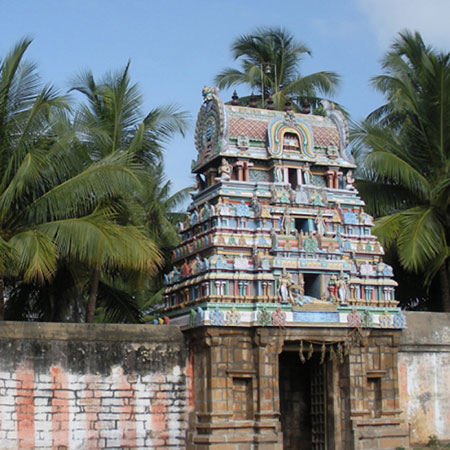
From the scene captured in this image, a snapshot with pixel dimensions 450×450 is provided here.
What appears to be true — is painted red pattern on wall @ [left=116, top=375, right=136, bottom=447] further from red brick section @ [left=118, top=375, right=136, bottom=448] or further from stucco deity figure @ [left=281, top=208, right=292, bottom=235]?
stucco deity figure @ [left=281, top=208, right=292, bottom=235]

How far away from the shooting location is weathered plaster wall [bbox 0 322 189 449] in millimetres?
15586

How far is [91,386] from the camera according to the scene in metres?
16.1

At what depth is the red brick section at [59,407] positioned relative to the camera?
15711 mm

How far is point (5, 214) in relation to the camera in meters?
16.9

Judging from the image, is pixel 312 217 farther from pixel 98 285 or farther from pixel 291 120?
pixel 98 285

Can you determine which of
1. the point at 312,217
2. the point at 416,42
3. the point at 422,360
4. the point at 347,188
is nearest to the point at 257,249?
the point at 312,217

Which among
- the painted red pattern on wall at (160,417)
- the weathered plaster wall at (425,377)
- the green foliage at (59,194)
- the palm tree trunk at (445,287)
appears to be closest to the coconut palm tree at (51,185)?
the green foliage at (59,194)

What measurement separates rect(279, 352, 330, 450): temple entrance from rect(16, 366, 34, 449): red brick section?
18.9 ft

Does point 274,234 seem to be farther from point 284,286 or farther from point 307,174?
point 307,174

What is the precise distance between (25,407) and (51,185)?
4.54 m

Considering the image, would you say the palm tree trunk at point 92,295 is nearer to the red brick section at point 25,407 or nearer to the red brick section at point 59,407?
the red brick section at point 59,407

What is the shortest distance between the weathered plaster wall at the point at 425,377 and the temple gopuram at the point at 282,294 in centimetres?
71

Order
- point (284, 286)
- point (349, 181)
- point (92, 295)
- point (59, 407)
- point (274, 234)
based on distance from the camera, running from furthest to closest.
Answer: point (92, 295) < point (349, 181) < point (274, 234) < point (284, 286) < point (59, 407)

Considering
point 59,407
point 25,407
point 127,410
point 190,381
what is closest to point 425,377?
point 190,381
